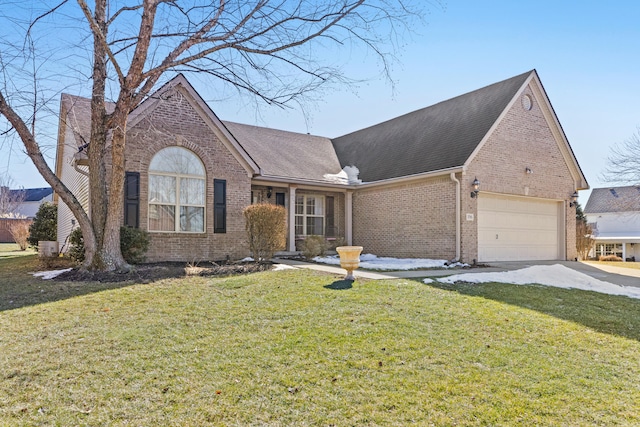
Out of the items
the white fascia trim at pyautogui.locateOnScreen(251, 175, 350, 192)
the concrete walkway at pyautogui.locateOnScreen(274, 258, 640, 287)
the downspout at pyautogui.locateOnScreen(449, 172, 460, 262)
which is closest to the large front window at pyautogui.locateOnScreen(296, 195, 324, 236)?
the white fascia trim at pyautogui.locateOnScreen(251, 175, 350, 192)

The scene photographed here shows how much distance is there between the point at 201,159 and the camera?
1312cm

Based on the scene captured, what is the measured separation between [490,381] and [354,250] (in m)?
4.77

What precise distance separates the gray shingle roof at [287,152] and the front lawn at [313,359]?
9070 mm

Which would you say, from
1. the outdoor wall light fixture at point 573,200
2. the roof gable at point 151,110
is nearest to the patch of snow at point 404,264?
the roof gable at point 151,110

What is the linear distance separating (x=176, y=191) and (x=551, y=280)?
396 inches

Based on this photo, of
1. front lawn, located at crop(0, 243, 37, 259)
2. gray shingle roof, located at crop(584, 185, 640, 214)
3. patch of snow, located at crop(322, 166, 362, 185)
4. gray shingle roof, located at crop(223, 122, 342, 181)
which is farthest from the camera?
gray shingle roof, located at crop(584, 185, 640, 214)

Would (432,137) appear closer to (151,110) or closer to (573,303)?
(573,303)

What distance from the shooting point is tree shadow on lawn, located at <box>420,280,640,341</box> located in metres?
6.37

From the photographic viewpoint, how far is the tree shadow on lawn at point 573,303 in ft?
20.9

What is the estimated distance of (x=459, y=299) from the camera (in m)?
7.36

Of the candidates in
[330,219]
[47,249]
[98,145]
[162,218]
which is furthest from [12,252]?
[330,219]

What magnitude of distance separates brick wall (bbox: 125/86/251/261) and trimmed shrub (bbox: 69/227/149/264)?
75cm

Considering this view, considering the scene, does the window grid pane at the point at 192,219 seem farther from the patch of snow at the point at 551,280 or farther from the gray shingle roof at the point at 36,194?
the gray shingle roof at the point at 36,194

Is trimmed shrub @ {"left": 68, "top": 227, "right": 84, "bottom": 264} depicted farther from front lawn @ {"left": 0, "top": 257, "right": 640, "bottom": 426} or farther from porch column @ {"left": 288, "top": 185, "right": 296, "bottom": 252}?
porch column @ {"left": 288, "top": 185, "right": 296, "bottom": 252}
